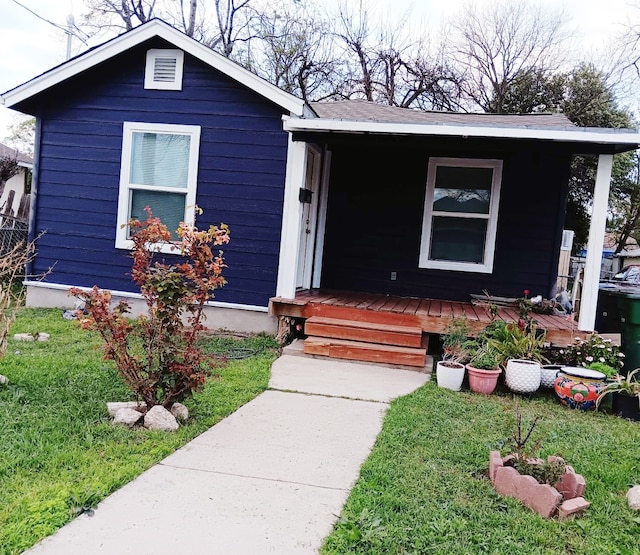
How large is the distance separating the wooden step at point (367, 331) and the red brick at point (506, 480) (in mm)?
2903

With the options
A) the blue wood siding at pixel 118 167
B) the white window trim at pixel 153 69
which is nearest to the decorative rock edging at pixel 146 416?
the blue wood siding at pixel 118 167

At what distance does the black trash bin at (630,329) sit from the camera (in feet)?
15.8

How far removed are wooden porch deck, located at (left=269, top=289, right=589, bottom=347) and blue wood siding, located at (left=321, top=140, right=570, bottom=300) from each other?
22.0 inches

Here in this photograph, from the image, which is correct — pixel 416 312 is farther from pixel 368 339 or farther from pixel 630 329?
pixel 630 329

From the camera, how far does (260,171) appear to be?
6.40 metres

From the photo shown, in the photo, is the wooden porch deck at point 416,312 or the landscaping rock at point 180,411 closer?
the landscaping rock at point 180,411

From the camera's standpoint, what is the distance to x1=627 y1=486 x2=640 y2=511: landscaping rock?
2568 millimetres

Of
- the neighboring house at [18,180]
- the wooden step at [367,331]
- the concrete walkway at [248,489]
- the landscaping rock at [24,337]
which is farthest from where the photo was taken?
the neighboring house at [18,180]

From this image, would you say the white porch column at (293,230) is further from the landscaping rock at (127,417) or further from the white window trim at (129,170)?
the landscaping rock at (127,417)

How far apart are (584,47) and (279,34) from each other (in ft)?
35.7

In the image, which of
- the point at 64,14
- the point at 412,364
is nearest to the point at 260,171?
the point at 412,364

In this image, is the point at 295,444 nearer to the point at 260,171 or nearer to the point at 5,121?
the point at 260,171

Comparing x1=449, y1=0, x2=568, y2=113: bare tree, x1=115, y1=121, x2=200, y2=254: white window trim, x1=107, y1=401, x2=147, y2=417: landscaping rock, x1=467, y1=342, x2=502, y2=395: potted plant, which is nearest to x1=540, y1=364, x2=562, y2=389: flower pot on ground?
x1=467, y1=342, x2=502, y2=395: potted plant

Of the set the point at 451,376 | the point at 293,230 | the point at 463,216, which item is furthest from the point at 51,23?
the point at 451,376
